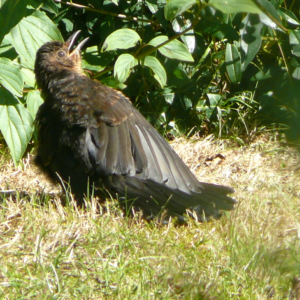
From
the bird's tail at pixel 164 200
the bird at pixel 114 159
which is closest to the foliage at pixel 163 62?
the bird at pixel 114 159

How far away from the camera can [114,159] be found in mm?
3051

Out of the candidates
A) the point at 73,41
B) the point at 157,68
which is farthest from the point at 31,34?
the point at 157,68

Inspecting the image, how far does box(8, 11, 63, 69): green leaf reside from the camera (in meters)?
3.63

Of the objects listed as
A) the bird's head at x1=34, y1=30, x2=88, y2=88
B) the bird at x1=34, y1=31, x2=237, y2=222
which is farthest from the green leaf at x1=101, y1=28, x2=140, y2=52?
the bird's head at x1=34, y1=30, x2=88, y2=88

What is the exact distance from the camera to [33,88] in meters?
4.02

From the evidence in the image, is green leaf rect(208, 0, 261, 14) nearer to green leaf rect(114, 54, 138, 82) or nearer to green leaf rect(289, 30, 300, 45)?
green leaf rect(114, 54, 138, 82)

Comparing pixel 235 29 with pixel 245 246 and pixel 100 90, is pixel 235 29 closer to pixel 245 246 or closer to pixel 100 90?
pixel 100 90

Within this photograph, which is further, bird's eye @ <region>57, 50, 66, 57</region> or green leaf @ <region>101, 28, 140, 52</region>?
bird's eye @ <region>57, 50, 66, 57</region>

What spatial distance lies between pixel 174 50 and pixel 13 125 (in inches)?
53.9

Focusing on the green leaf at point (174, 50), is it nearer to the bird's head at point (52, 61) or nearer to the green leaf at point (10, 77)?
the bird's head at point (52, 61)

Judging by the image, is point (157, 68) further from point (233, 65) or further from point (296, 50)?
point (296, 50)

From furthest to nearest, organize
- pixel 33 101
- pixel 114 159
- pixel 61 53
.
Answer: pixel 61 53, pixel 33 101, pixel 114 159

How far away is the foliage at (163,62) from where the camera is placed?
3650mm

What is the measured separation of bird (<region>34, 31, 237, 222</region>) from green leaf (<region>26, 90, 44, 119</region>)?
369mm
